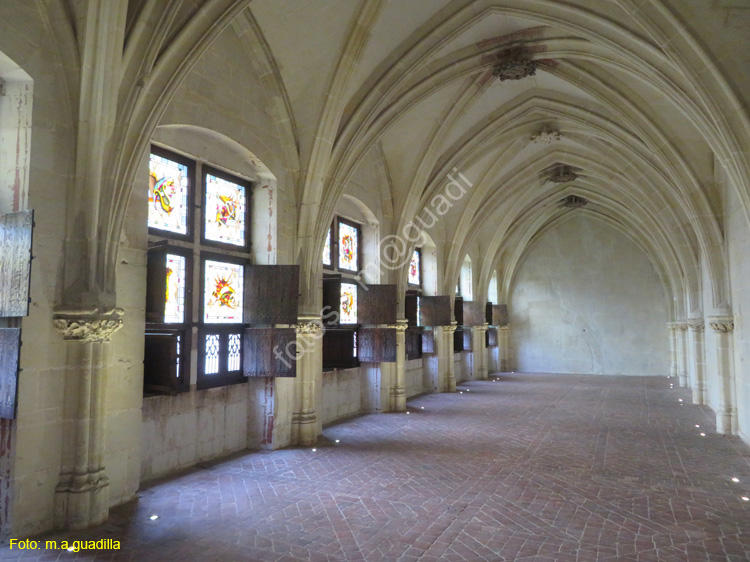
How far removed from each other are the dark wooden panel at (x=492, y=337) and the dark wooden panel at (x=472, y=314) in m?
3.02

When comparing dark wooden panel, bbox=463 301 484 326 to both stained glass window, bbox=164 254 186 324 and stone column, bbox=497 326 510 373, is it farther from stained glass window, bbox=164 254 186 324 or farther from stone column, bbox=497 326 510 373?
stained glass window, bbox=164 254 186 324

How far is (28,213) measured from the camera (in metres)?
4.64

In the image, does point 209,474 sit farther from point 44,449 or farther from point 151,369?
point 44,449

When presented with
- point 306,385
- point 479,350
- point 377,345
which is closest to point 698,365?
point 479,350

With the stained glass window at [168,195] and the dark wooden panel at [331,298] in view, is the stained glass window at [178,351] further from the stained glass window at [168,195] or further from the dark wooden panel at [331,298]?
the dark wooden panel at [331,298]

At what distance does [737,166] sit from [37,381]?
8379 mm

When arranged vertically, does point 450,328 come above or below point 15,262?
below

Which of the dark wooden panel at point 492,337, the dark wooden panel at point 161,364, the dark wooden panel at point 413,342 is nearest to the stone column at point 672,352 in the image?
the dark wooden panel at point 492,337

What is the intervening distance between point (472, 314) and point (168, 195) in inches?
525

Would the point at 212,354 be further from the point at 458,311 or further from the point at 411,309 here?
the point at 458,311

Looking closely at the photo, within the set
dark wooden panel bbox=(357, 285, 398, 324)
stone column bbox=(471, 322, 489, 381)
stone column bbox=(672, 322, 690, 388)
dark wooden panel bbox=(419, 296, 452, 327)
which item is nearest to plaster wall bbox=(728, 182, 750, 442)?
dark wooden panel bbox=(357, 285, 398, 324)

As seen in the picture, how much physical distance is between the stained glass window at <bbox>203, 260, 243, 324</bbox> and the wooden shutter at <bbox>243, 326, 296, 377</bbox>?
41 centimetres

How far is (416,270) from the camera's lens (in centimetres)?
1557

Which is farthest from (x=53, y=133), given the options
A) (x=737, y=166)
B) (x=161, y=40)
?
(x=737, y=166)
